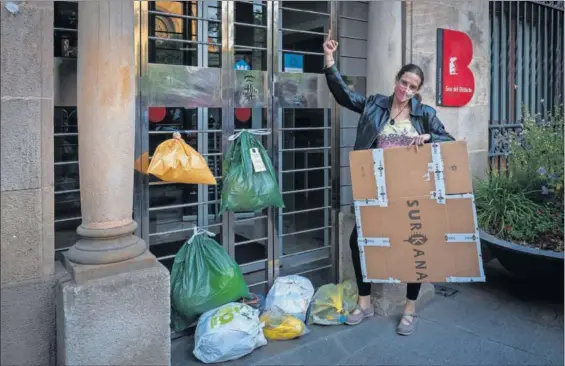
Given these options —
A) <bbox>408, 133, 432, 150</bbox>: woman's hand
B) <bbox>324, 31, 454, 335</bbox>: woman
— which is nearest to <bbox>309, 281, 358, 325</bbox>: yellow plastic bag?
<bbox>324, 31, 454, 335</bbox>: woman

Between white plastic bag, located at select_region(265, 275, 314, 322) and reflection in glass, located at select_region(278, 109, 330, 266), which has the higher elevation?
reflection in glass, located at select_region(278, 109, 330, 266)

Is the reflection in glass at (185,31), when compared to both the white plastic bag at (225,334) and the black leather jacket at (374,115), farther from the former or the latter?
the white plastic bag at (225,334)

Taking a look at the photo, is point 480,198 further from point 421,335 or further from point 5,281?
point 5,281

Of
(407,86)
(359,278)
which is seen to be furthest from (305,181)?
(407,86)

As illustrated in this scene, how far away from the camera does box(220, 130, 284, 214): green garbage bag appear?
3994 millimetres

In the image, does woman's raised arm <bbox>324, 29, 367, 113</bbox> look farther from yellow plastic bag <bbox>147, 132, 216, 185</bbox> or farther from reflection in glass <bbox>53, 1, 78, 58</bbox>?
reflection in glass <bbox>53, 1, 78, 58</bbox>

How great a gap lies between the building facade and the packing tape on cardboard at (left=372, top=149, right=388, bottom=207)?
3.36 feet

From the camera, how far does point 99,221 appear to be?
324 cm

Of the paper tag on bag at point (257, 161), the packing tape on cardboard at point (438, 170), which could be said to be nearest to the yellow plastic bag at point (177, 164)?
the paper tag on bag at point (257, 161)

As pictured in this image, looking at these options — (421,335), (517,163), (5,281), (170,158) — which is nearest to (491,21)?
(517,163)

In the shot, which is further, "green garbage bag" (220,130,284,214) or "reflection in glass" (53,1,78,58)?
"green garbage bag" (220,130,284,214)

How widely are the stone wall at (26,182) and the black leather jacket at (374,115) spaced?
2055 millimetres

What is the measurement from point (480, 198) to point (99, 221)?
3.80 meters

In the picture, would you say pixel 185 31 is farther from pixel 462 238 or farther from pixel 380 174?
pixel 462 238
